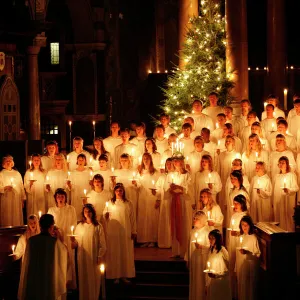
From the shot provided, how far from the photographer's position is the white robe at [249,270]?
50.2ft

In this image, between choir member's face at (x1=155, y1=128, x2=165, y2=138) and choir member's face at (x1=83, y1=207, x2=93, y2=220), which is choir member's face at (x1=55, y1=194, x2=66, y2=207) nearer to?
choir member's face at (x1=83, y1=207, x2=93, y2=220)

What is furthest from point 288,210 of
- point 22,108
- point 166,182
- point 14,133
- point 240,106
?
point 22,108

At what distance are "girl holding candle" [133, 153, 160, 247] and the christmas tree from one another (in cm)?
340

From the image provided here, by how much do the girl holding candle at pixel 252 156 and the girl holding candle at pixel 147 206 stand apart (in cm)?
182

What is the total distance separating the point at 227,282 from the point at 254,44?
56.8 ft

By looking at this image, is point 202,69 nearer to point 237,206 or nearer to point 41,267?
point 237,206

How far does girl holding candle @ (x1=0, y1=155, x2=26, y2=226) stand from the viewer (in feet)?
60.8

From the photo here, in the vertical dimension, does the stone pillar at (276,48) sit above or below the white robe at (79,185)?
above

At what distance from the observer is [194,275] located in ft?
51.8

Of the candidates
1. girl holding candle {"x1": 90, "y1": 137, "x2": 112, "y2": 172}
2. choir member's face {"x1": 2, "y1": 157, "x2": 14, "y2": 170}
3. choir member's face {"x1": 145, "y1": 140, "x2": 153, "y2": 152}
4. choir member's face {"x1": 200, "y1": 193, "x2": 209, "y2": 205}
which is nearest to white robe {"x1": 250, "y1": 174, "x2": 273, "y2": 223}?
choir member's face {"x1": 200, "y1": 193, "x2": 209, "y2": 205}

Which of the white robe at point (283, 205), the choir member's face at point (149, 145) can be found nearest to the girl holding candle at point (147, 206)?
the choir member's face at point (149, 145)

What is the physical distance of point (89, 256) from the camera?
53.3 ft

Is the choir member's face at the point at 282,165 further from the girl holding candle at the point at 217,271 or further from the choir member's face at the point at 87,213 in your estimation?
the choir member's face at the point at 87,213

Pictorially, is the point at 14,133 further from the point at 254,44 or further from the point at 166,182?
the point at 254,44
